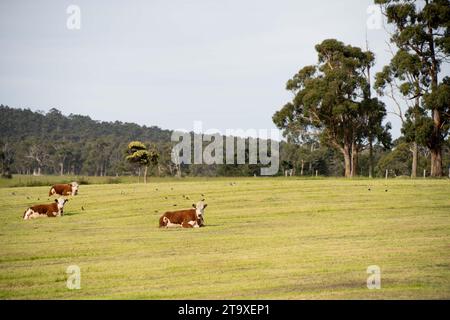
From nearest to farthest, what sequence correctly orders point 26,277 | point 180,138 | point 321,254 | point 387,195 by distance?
point 26,277 → point 321,254 → point 387,195 → point 180,138

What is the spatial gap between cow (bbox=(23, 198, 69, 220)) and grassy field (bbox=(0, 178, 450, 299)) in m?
0.64

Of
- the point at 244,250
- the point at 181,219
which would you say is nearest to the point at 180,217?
the point at 181,219

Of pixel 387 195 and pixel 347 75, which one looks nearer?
pixel 387 195

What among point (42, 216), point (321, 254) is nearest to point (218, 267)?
point (321, 254)

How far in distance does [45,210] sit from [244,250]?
14.7 m

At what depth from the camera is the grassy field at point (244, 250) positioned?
501 inches

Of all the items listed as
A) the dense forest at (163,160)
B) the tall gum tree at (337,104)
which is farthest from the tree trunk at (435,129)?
the dense forest at (163,160)

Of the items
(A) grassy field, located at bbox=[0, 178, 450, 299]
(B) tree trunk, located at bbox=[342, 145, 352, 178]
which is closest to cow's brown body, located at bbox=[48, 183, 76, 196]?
(A) grassy field, located at bbox=[0, 178, 450, 299]

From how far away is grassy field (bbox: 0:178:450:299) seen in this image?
41.8ft

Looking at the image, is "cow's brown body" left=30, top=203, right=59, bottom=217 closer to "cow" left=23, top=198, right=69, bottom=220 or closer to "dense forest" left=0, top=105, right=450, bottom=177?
"cow" left=23, top=198, right=69, bottom=220

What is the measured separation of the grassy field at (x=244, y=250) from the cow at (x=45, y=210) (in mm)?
639
